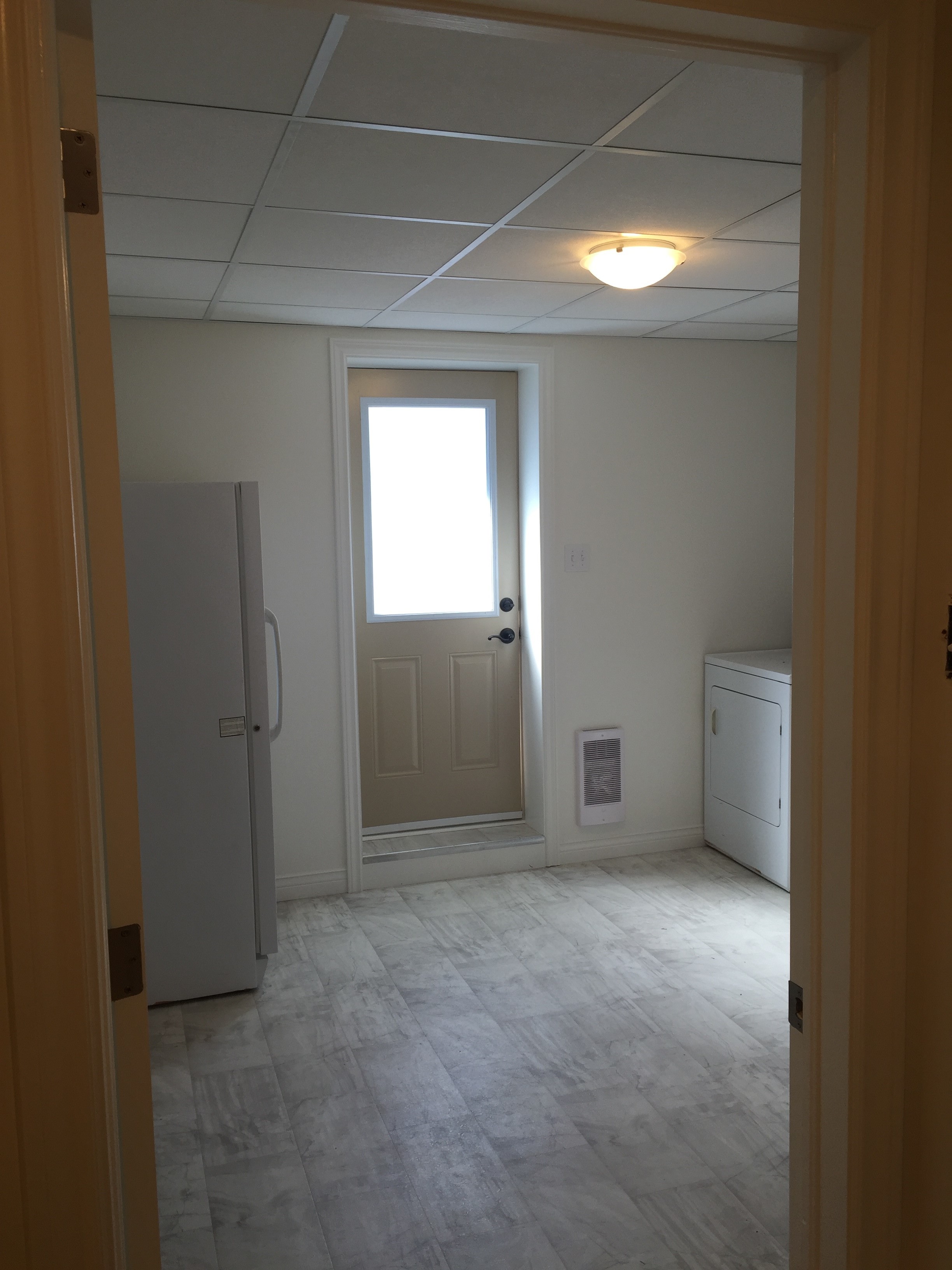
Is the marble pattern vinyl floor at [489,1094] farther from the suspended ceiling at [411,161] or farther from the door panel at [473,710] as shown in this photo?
the suspended ceiling at [411,161]

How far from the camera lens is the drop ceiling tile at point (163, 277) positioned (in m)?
3.05

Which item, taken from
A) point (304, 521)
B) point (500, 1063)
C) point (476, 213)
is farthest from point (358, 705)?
point (476, 213)

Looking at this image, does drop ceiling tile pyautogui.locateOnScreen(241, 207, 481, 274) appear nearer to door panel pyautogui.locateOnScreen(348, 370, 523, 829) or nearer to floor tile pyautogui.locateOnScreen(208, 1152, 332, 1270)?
door panel pyautogui.locateOnScreen(348, 370, 523, 829)

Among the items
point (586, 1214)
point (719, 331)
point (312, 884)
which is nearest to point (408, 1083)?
point (586, 1214)

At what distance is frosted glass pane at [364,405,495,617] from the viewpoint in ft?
A: 15.1

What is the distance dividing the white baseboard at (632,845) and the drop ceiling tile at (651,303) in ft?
7.80

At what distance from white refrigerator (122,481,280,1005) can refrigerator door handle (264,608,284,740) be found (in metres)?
0.31

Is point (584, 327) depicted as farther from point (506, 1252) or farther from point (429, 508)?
point (506, 1252)

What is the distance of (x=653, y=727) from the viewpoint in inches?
191

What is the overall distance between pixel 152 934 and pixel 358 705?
4.83 feet

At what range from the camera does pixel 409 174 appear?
7.48ft

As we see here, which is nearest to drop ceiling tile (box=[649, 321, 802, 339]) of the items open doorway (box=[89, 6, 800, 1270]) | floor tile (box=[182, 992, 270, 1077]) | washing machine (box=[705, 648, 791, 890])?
open doorway (box=[89, 6, 800, 1270])

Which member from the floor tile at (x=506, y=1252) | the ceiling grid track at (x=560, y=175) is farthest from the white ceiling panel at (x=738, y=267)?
the floor tile at (x=506, y=1252)

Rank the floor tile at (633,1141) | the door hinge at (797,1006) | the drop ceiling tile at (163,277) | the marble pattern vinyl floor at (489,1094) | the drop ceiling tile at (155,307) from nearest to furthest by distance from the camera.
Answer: the door hinge at (797,1006)
the marble pattern vinyl floor at (489,1094)
the floor tile at (633,1141)
the drop ceiling tile at (163,277)
the drop ceiling tile at (155,307)
